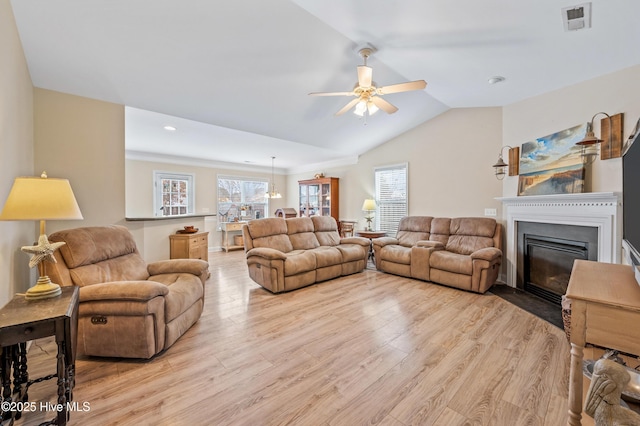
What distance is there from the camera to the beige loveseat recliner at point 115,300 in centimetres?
201

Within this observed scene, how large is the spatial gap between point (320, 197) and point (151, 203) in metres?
4.20

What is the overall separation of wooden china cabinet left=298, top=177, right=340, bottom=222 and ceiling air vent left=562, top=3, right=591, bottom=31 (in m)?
5.31

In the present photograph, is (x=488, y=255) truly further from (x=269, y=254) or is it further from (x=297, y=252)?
(x=269, y=254)

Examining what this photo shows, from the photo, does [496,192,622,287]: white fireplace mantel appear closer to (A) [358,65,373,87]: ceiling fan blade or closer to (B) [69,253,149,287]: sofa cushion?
(A) [358,65,373,87]: ceiling fan blade

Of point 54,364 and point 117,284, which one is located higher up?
point 117,284

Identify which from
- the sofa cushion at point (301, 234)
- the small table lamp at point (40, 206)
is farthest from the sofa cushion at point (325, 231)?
the small table lamp at point (40, 206)

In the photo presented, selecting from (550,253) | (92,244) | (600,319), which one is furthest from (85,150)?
(550,253)

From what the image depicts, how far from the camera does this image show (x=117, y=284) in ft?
6.80

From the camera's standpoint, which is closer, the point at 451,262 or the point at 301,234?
the point at 451,262

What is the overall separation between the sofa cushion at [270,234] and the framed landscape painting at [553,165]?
361 cm

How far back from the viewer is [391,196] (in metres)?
6.00

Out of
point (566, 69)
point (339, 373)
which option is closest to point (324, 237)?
point (339, 373)

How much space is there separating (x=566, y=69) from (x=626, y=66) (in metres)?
0.45

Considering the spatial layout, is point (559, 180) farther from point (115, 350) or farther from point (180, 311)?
point (115, 350)
